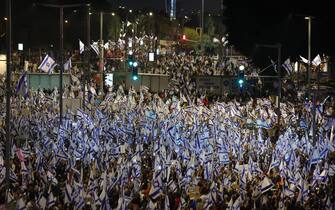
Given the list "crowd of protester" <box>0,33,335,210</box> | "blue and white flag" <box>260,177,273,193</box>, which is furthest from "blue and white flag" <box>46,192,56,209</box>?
"blue and white flag" <box>260,177,273,193</box>

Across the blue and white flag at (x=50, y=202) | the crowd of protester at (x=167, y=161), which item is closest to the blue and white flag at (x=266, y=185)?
the crowd of protester at (x=167, y=161)

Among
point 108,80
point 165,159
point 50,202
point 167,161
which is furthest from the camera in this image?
point 108,80

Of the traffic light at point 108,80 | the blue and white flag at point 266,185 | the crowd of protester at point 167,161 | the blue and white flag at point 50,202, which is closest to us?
the blue and white flag at point 50,202

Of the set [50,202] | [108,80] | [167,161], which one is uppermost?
[108,80]

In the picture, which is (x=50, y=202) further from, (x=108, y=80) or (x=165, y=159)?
(x=108, y=80)

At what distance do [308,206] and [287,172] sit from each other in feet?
5.89

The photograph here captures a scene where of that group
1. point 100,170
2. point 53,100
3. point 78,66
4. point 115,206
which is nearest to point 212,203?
point 115,206

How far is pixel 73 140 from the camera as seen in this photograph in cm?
2275

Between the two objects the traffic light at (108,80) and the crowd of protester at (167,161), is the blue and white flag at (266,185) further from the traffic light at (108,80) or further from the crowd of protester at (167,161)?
the traffic light at (108,80)

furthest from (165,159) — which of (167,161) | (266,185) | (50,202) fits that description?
(50,202)

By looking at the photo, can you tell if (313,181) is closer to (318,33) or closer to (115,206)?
(115,206)

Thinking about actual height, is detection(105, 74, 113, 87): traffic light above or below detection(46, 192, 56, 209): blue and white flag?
above

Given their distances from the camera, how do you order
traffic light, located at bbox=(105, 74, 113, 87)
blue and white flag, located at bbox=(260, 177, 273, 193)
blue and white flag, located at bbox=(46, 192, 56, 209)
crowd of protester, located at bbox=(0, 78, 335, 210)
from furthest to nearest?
traffic light, located at bbox=(105, 74, 113, 87)
blue and white flag, located at bbox=(260, 177, 273, 193)
crowd of protester, located at bbox=(0, 78, 335, 210)
blue and white flag, located at bbox=(46, 192, 56, 209)

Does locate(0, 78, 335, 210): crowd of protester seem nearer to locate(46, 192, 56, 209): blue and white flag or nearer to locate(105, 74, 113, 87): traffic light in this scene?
locate(46, 192, 56, 209): blue and white flag
